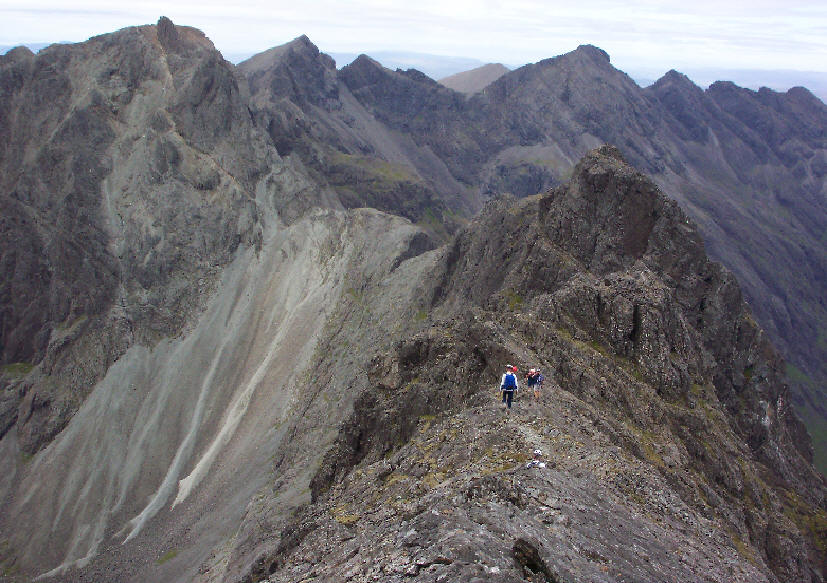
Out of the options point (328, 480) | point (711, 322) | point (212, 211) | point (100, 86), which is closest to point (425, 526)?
point (328, 480)

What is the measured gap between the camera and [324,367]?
10319 centimetres

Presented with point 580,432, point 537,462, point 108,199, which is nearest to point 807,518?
point 580,432

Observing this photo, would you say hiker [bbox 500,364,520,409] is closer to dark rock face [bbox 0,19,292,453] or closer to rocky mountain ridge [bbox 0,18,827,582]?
rocky mountain ridge [bbox 0,18,827,582]

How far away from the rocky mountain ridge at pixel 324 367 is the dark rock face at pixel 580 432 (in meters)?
0.21

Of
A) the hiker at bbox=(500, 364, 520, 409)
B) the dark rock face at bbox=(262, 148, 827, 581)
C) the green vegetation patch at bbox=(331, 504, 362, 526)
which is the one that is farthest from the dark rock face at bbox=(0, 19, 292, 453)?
the hiker at bbox=(500, 364, 520, 409)

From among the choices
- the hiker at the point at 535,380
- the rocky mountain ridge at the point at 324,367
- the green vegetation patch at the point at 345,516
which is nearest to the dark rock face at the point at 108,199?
the rocky mountain ridge at the point at 324,367

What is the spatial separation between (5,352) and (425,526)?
474 ft

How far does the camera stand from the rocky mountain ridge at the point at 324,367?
27.8 metres

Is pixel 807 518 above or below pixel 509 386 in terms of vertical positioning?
below

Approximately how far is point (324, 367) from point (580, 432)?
75.1m

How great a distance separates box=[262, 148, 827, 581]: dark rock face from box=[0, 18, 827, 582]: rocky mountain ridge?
0.69ft

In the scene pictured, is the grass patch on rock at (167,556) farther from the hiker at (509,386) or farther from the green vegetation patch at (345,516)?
the hiker at (509,386)

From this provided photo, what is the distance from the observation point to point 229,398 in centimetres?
11425

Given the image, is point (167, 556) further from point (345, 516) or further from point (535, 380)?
point (535, 380)
